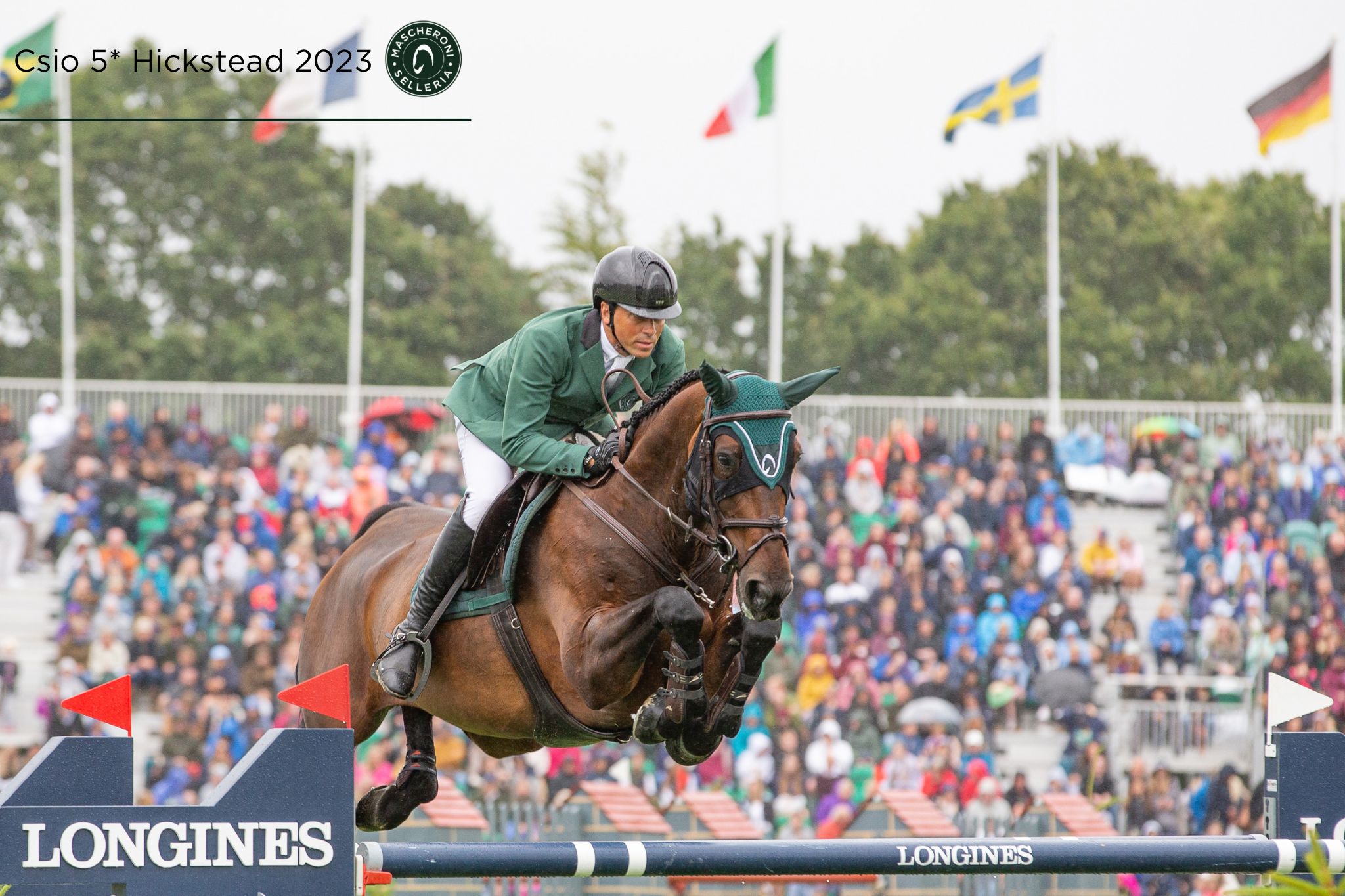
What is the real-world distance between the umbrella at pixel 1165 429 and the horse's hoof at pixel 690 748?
14.8 metres

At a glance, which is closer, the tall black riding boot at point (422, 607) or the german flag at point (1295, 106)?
the tall black riding boot at point (422, 607)

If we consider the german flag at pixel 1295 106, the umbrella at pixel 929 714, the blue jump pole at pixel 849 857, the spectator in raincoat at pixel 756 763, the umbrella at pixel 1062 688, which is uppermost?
the german flag at pixel 1295 106

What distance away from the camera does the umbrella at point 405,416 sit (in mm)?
18422

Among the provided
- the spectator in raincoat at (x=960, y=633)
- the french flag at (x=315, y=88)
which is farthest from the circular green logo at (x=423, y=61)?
the french flag at (x=315, y=88)

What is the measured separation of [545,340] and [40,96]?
53.2 feet

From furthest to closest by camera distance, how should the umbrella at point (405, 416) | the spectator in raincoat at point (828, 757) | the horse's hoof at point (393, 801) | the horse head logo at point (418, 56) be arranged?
the umbrella at point (405, 416) < the spectator in raincoat at point (828, 757) < the horse head logo at point (418, 56) < the horse's hoof at point (393, 801)

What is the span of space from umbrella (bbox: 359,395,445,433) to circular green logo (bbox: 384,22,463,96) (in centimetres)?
808

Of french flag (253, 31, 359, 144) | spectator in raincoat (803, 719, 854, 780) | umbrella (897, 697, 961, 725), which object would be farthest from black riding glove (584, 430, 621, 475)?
french flag (253, 31, 359, 144)

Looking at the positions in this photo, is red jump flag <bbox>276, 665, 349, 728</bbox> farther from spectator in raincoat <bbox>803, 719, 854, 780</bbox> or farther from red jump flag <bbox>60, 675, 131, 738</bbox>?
spectator in raincoat <bbox>803, 719, 854, 780</bbox>

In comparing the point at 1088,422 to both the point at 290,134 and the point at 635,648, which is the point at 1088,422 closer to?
the point at 635,648

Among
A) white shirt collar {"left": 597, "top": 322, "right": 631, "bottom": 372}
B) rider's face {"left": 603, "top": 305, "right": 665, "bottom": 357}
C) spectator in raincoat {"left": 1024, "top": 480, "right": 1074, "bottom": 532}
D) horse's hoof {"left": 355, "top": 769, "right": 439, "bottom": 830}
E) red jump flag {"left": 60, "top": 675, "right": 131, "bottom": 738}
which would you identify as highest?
rider's face {"left": 603, "top": 305, "right": 665, "bottom": 357}

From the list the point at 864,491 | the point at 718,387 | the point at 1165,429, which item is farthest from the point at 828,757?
the point at 718,387

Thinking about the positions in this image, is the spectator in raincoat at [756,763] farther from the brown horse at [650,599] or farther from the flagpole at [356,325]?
the brown horse at [650,599]

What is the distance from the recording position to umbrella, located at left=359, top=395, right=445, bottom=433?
1842cm
